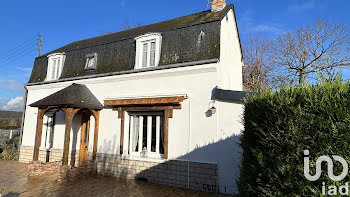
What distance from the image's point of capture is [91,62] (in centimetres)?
Answer: 996

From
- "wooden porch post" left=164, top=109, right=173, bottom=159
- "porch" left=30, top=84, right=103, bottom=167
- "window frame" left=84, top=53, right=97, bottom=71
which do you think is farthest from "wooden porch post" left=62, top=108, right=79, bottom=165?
"wooden porch post" left=164, top=109, right=173, bottom=159

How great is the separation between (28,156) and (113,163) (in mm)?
5817

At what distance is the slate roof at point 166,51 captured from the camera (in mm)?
7551

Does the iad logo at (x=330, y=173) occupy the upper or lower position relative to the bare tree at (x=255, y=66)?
lower

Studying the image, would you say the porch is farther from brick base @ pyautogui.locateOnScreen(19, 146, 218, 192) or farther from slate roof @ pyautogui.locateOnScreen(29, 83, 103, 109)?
brick base @ pyautogui.locateOnScreen(19, 146, 218, 192)

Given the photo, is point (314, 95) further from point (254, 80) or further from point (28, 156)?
point (254, 80)

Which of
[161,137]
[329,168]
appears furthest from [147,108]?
[329,168]

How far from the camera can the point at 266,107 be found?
3.14m

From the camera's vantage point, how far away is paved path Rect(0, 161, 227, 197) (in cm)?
626

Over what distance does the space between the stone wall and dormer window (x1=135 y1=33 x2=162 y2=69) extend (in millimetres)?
4035

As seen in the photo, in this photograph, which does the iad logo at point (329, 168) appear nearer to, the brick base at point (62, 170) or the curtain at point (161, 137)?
the curtain at point (161, 137)

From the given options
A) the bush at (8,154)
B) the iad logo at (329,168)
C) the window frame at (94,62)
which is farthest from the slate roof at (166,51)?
the iad logo at (329,168)

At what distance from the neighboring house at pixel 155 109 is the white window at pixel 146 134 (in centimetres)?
4

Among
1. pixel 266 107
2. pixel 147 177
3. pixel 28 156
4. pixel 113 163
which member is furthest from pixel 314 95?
pixel 28 156
